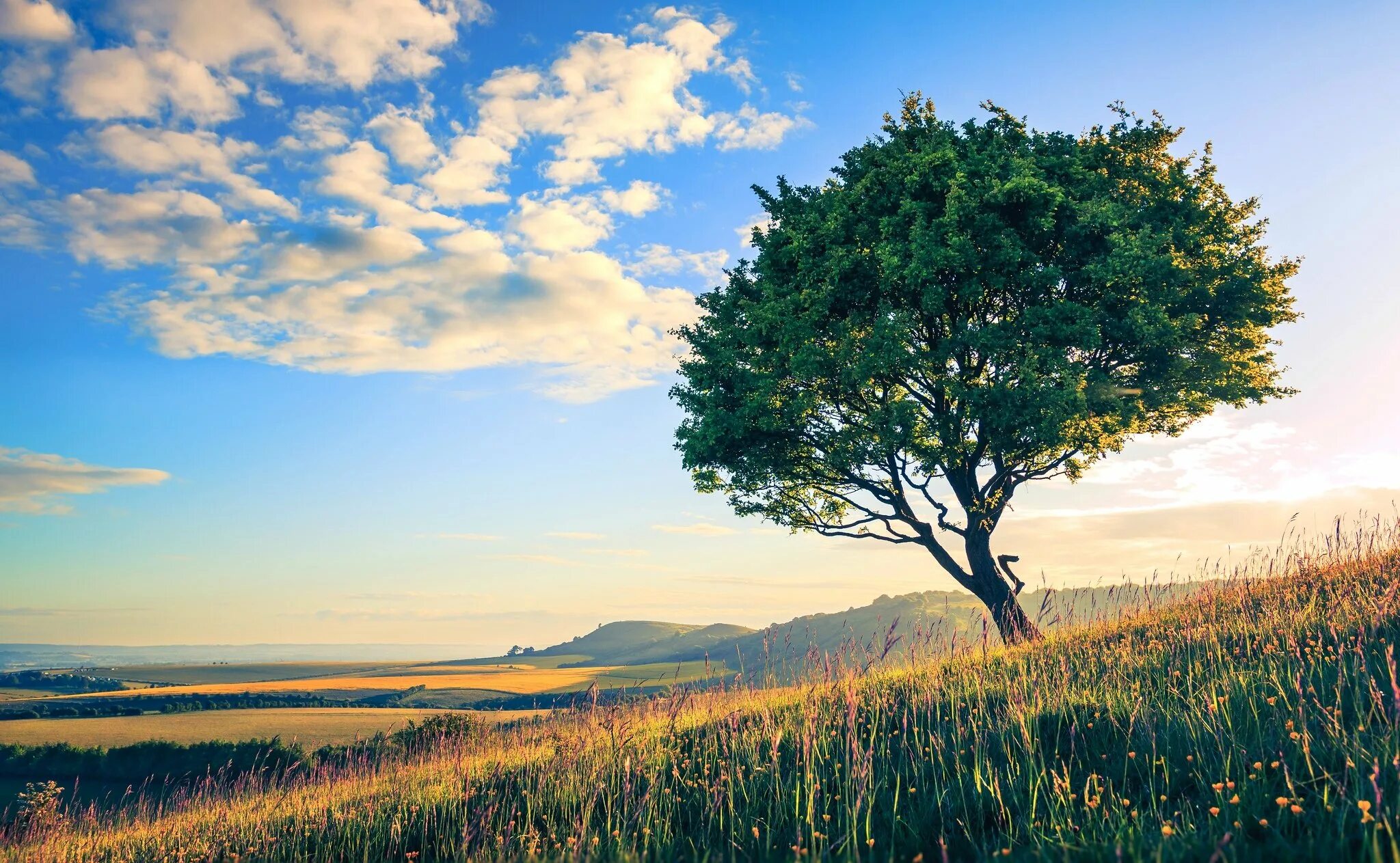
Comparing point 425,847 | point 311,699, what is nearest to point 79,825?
point 425,847

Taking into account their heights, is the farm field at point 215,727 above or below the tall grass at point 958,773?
below

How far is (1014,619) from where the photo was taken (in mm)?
17500

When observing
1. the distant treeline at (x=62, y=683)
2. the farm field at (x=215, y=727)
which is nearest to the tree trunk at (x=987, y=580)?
the farm field at (x=215, y=727)

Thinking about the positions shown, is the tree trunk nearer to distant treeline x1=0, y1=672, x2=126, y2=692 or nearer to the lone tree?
the lone tree

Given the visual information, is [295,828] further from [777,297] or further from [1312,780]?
[777,297]

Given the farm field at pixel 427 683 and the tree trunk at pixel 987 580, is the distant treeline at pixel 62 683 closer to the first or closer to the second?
the farm field at pixel 427 683

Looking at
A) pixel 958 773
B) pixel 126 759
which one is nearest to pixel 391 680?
pixel 126 759

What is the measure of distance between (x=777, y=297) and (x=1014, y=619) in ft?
31.9

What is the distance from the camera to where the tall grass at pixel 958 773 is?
185 inches

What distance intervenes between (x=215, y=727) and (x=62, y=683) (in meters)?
87.9

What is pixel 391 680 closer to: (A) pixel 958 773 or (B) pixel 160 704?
(B) pixel 160 704

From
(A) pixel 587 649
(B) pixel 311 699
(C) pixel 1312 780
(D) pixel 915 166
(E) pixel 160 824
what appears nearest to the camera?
(C) pixel 1312 780

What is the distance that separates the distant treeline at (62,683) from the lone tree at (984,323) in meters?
107

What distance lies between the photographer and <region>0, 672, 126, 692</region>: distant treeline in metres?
97.1
